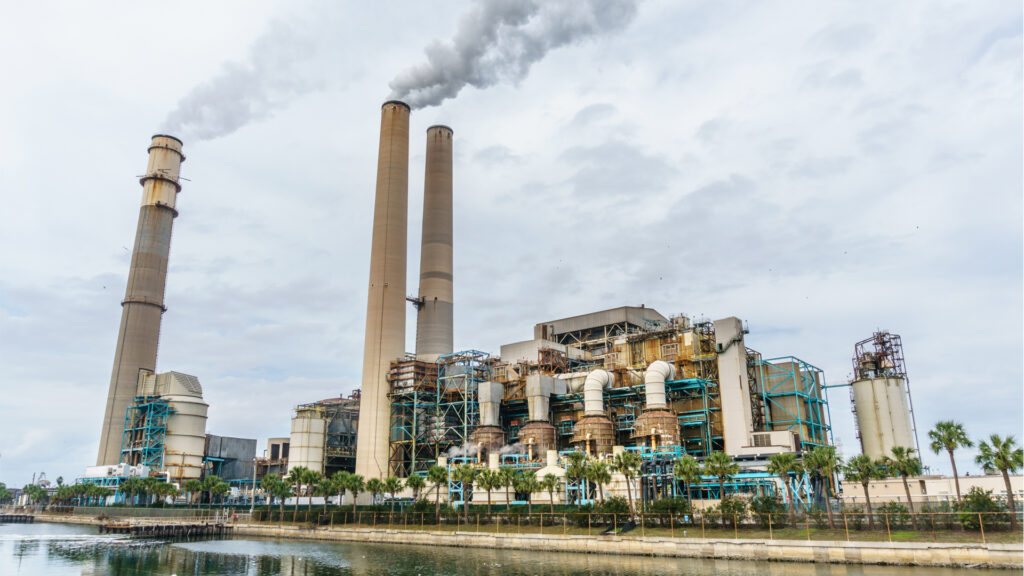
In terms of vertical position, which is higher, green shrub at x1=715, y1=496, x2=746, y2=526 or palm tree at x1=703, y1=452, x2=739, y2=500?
palm tree at x1=703, y1=452, x2=739, y2=500

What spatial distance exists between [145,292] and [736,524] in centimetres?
12182

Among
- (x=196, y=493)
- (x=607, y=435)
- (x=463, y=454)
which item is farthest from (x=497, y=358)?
(x=196, y=493)

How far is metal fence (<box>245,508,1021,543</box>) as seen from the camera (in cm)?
5009

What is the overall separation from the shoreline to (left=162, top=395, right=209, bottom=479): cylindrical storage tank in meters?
66.9

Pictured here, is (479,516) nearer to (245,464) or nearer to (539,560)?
(539,560)

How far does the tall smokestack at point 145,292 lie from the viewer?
Answer: 13450 cm

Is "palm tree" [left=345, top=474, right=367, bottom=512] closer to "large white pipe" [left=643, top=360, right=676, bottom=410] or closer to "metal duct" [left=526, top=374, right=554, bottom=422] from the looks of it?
"metal duct" [left=526, top=374, right=554, bottom=422]

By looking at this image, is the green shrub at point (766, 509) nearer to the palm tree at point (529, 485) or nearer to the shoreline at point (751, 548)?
the shoreline at point (751, 548)

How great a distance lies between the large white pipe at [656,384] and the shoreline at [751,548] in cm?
2824

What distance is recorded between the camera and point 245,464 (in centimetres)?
15238

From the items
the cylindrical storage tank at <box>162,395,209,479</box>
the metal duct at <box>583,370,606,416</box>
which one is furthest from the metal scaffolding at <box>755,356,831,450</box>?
the cylindrical storage tank at <box>162,395,209,479</box>

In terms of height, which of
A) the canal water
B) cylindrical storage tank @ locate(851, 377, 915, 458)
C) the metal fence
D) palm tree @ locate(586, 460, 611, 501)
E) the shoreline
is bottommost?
the canal water

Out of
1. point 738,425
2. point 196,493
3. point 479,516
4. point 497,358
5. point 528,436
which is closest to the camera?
point 479,516

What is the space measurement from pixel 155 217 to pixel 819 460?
132 metres
